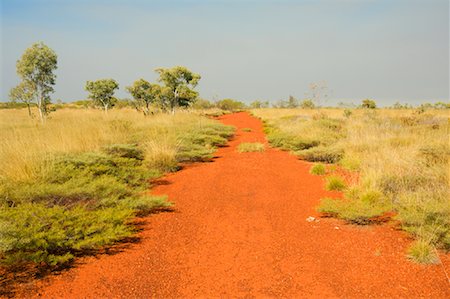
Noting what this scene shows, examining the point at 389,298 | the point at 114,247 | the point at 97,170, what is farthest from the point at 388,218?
the point at 97,170

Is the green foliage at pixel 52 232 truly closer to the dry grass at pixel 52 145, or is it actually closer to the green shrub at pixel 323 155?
the dry grass at pixel 52 145

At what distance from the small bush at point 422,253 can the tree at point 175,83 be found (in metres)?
25.0

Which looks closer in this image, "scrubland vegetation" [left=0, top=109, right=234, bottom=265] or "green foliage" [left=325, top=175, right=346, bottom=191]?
"scrubland vegetation" [left=0, top=109, right=234, bottom=265]

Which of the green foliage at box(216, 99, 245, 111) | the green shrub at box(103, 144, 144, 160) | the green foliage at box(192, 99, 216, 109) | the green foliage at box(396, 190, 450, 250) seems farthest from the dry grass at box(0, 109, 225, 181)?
the green foliage at box(216, 99, 245, 111)

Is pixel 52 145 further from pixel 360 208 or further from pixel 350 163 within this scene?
pixel 350 163

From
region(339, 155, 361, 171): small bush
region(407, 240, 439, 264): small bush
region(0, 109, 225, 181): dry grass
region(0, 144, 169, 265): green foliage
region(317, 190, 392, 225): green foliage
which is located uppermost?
region(0, 109, 225, 181): dry grass

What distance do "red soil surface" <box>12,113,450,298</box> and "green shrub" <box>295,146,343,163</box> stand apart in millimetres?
3964

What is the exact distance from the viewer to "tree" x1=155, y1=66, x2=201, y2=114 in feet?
90.9

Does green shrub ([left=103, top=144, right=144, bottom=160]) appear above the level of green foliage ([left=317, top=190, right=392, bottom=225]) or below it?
above

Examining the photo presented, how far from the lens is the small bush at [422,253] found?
3.69 m

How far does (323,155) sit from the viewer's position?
393 inches

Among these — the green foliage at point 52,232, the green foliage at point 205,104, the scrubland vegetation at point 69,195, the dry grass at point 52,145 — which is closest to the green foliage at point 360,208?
the scrubland vegetation at point 69,195

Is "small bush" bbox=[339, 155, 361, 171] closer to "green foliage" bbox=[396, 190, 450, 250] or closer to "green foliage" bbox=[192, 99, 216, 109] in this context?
"green foliage" bbox=[396, 190, 450, 250]

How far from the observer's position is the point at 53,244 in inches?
144
